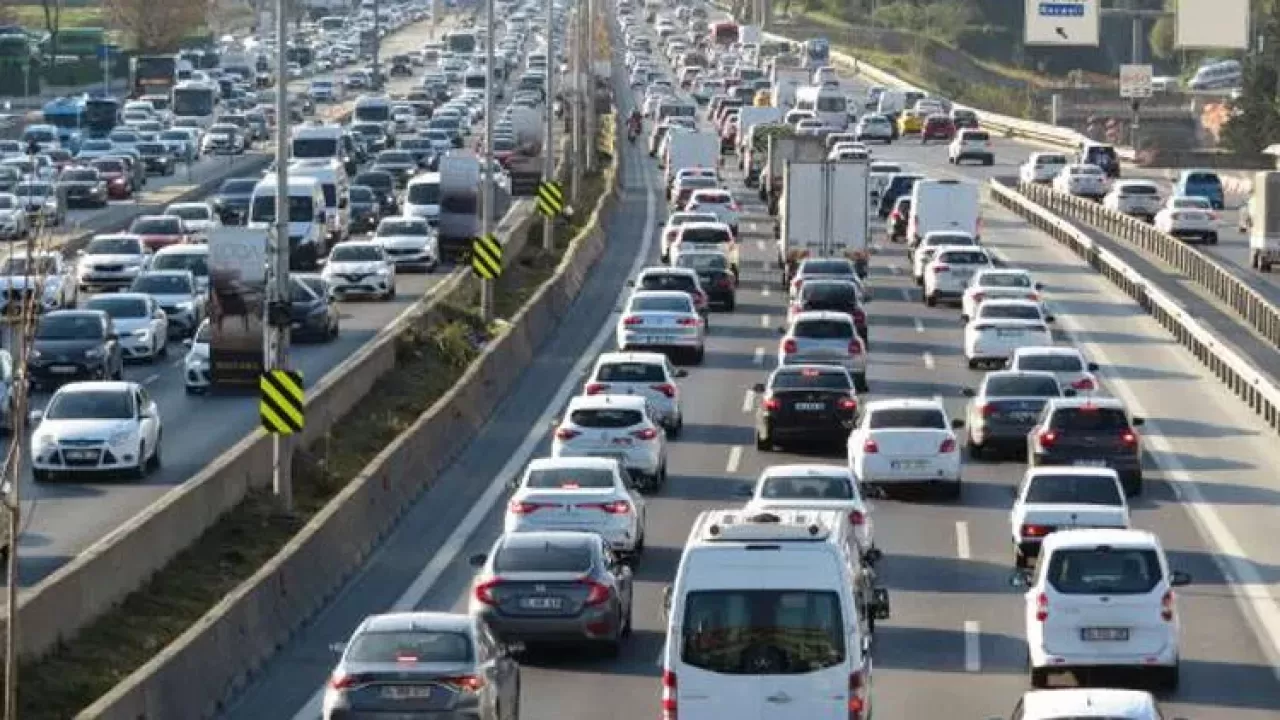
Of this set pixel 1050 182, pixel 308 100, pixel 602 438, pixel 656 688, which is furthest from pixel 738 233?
pixel 308 100

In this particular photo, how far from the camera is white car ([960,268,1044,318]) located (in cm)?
6612

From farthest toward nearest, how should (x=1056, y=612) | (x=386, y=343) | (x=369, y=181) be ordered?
(x=369, y=181) → (x=386, y=343) → (x=1056, y=612)

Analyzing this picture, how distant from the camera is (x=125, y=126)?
13075 centimetres

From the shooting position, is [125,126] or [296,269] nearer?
[296,269]

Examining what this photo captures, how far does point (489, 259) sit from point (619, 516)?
86.9ft

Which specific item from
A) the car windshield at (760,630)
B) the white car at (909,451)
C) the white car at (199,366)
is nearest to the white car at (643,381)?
the white car at (909,451)

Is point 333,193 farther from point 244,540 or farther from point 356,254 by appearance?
point 244,540

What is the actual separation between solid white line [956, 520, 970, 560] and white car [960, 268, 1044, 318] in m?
22.9

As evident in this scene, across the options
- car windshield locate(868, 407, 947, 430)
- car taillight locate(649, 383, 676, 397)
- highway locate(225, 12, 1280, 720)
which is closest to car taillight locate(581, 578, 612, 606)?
highway locate(225, 12, 1280, 720)

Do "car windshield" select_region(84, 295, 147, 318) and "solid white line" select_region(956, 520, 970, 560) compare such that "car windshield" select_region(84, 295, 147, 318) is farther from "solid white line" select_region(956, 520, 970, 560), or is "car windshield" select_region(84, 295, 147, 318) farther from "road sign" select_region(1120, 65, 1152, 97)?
"road sign" select_region(1120, 65, 1152, 97)

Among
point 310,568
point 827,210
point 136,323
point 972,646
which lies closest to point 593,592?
point 972,646

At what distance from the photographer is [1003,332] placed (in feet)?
200

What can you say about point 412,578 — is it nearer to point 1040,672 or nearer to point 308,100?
point 1040,672

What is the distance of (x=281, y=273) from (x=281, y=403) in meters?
1.72
